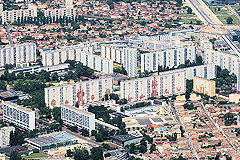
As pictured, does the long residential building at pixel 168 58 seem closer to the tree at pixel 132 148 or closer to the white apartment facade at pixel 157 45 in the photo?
the white apartment facade at pixel 157 45

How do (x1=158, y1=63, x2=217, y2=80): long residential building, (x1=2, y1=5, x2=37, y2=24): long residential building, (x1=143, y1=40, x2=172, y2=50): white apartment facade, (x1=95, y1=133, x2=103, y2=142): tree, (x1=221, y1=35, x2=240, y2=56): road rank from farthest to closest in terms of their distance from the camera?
(x1=2, y1=5, x2=37, y2=24): long residential building, (x1=221, y1=35, x2=240, y2=56): road, (x1=143, y1=40, x2=172, y2=50): white apartment facade, (x1=158, y1=63, x2=217, y2=80): long residential building, (x1=95, y1=133, x2=103, y2=142): tree

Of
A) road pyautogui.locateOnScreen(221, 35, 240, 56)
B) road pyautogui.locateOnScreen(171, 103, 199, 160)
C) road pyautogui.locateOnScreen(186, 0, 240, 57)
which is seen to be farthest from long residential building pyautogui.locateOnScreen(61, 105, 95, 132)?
road pyautogui.locateOnScreen(186, 0, 240, 57)

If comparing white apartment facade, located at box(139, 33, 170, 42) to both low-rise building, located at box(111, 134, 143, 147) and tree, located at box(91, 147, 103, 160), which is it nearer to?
low-rise building, located at box(111, 134, 143, 147)

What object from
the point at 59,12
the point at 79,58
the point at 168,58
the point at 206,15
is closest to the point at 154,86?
the point at 168,58

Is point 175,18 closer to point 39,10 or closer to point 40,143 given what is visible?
point 39,10

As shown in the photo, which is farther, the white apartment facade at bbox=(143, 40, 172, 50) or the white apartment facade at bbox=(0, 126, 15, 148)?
the white apartment facade at bbox=(143, 40, 172, 50)

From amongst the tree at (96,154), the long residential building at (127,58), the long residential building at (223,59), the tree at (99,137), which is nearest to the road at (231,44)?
the long residential building at (223,59)

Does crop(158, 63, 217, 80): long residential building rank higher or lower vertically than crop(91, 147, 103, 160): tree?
higher

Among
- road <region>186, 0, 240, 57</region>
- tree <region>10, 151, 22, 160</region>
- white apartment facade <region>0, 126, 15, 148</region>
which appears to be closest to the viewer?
tree <region>10, 151, 22, 160</region>
